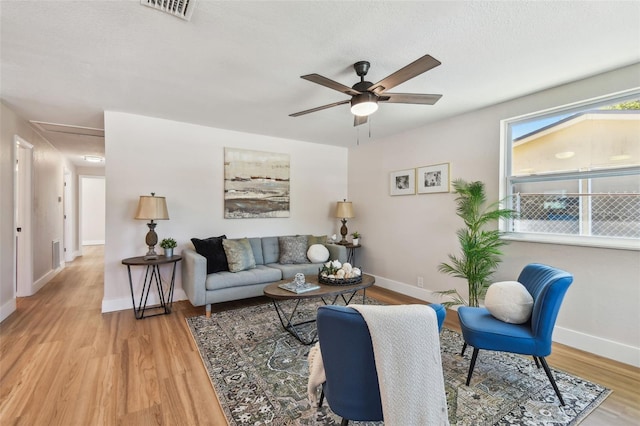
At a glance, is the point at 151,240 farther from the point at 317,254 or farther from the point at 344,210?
the point at 344,210

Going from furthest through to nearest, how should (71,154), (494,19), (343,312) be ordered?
(71,154) < (494,19) < (343,312)

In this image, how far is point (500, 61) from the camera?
2.35m

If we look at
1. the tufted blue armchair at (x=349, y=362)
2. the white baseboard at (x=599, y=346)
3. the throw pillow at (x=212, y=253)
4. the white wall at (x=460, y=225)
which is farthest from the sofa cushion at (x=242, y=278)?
the white baseboard at (x=599, y=346)

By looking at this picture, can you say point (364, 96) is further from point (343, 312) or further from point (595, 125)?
point (595, 125)

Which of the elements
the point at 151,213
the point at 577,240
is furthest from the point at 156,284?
the point at 577,240

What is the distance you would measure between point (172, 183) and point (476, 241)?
12.9ft

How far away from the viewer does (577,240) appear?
9.11ft

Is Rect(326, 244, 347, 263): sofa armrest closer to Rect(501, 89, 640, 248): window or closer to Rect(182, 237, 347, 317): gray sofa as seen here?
Rect(182, 237, 347, 317): gray sofa

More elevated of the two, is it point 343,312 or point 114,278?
point 343,312

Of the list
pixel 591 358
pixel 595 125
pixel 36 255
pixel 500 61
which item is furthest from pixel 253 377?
pixel 36 255

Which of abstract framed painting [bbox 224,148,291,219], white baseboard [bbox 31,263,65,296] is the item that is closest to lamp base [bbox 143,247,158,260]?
abstract framed painting [bbox 224,148,291,219]

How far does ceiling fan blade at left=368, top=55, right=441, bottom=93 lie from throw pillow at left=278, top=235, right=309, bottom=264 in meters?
2.66

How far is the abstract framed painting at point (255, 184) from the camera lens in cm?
441

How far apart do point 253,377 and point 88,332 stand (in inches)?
81.2
